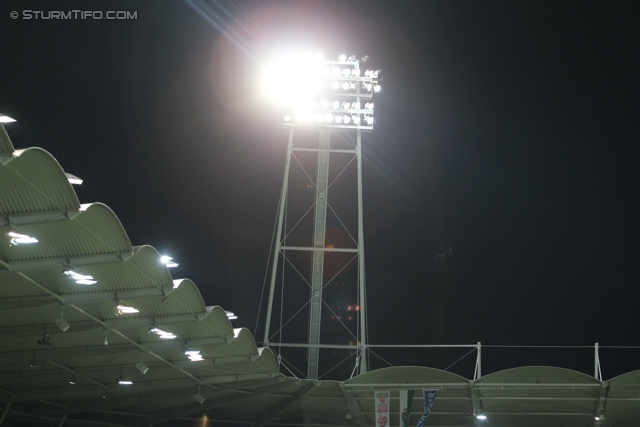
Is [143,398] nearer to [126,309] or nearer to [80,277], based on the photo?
A: [126,309]

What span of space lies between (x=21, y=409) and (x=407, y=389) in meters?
13.0

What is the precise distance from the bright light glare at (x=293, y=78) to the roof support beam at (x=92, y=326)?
11021mm

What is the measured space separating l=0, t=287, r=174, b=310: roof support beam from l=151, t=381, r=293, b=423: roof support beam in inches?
308

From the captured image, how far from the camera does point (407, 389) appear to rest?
804 inches

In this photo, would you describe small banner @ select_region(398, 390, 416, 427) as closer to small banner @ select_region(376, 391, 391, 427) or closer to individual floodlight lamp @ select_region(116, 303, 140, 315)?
small banner @ select_region(376, 391, 391, 427)

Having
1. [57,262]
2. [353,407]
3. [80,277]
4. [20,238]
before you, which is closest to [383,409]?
[353,407]

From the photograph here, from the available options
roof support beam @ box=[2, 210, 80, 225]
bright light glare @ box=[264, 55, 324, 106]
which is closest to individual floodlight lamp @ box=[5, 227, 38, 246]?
roof support beam @ box=[2, 210, 80, 225]

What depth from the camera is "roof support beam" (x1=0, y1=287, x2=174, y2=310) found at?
1502 cm

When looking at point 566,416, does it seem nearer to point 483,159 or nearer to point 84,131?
point 483,159

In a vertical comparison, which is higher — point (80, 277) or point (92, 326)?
point (80, 277)

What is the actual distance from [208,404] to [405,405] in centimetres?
784

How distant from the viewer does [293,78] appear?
25.9m

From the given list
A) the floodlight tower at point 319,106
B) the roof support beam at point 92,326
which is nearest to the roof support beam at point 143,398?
the floodlight tower at point 319,106

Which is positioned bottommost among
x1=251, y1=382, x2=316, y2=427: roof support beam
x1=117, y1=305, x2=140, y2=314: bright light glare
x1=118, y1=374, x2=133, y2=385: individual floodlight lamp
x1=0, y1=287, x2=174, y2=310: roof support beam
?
x1=251, y1=382, x2=316, y2=427: roof support beam
